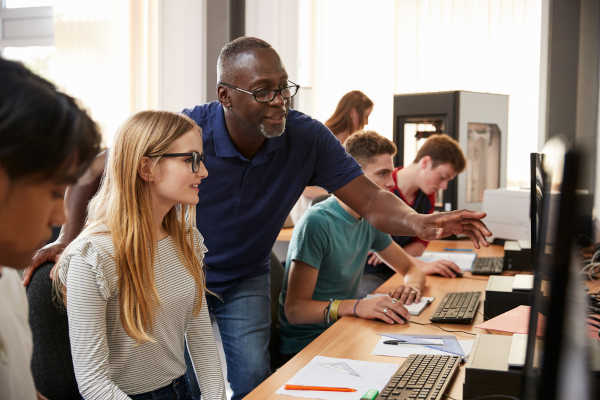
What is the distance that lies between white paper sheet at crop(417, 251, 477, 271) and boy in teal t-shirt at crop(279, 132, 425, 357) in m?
0.50

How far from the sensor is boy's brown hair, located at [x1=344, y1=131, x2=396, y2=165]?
2414mm

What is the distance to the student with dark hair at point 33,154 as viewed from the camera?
23.1 inches

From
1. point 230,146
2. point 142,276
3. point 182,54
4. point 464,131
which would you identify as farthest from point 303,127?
point 464,131

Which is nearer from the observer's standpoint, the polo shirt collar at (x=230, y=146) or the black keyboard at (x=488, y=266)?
the polo shirt collar at (x=230, y=146)

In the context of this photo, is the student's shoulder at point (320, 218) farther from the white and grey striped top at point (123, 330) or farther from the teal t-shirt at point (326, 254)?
the white and grey striped top at point (123, 330)

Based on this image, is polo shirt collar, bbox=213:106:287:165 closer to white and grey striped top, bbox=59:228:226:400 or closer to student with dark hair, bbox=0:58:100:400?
white and grey striped top, bbox=59:228:226:400

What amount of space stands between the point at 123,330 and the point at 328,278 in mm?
886

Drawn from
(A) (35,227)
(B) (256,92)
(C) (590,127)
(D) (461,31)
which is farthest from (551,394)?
(D) (461,31)

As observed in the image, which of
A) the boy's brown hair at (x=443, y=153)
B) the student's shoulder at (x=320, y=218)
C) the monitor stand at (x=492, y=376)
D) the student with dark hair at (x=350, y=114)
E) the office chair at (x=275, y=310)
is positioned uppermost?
the student with dark hair at (x=350, y=114)

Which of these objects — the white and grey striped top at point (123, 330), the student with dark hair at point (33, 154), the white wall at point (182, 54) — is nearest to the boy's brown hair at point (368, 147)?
the white and grey striped top at point (123, 330)

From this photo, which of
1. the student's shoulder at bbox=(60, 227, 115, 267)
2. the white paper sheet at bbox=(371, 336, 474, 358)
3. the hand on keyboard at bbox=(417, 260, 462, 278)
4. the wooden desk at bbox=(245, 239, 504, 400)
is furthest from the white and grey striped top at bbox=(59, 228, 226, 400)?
the hand on keyboard at bbox=(417, 260, 462, 278)

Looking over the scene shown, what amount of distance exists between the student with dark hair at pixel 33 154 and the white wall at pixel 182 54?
3.09 meters

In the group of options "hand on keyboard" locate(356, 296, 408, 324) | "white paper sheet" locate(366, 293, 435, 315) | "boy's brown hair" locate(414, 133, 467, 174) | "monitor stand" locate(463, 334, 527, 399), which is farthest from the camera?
"boy's brown hair" locate(414, 133, 467, 174)

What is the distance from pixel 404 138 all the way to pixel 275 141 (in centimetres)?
239
